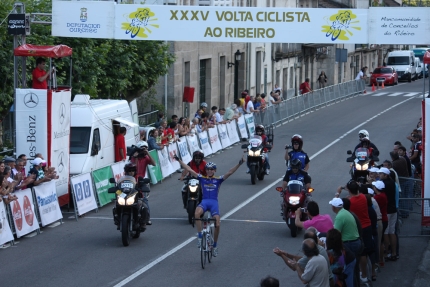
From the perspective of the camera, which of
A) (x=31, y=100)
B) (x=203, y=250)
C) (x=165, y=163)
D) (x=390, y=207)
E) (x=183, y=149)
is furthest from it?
(x=183, y=149)

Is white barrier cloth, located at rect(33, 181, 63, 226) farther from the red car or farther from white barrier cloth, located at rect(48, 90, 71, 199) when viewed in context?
the red car

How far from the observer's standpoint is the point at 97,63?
2714 cm

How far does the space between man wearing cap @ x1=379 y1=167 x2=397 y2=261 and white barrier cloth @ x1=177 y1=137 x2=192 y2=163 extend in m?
12.1

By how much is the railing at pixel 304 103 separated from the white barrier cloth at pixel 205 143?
6.63 metres

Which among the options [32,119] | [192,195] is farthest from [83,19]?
[192,195]

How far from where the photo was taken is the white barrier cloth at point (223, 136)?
31312mm

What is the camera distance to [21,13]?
2012cm

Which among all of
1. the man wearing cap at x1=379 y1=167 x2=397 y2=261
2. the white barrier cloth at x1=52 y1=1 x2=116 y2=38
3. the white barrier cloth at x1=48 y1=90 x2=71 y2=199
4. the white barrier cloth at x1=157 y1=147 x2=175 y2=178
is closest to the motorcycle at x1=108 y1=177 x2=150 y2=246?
the white barrier cloth at x1=48 y1=90 x2=71 y2=199

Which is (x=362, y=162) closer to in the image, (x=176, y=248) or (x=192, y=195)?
(x=192, y=195)

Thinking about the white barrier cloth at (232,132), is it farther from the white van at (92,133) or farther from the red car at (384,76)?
the red car at (384,76)

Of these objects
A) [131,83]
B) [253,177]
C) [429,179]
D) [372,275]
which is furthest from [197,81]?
[372,275]

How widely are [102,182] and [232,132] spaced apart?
12.7 metres

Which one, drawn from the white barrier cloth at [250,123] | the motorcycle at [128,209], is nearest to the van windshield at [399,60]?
the white barrier cloth at [250,123]

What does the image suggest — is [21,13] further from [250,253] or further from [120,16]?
[250,253]
